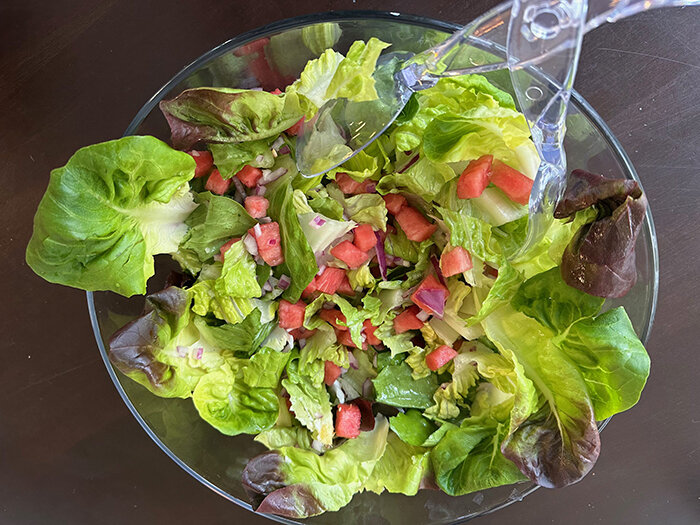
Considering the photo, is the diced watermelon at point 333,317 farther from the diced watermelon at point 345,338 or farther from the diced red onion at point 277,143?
the diced red onion at point 277,143

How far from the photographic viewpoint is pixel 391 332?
114cm

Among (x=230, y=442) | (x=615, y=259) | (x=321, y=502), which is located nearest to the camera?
(x=615, y=259)

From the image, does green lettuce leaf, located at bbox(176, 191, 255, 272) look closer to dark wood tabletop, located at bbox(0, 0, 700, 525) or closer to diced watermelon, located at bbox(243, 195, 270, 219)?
diced watermelon, located at bbox(243, 195, 270, 219)

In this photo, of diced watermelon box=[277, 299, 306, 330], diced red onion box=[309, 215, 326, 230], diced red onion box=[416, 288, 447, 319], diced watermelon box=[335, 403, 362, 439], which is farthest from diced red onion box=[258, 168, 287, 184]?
diced watermelon box=[335, 403, 362, 439]

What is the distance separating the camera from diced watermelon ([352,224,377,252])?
1.07m

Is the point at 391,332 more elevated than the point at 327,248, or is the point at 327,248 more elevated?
the point at 327,248

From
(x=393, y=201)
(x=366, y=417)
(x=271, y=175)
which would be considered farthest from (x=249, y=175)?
(x=366, y=417)

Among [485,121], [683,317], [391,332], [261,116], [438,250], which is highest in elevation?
[261,116]

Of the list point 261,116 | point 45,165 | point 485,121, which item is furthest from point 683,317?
point 45,165

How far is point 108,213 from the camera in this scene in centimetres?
91

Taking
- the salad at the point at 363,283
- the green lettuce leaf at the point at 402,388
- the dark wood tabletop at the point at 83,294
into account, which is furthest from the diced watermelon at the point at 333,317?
the dark wood tabletop at the point at 83,294

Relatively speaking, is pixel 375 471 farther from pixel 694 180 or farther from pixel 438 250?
pixel 694 180

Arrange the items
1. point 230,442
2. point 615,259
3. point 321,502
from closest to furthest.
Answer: point 615,259 → point 321,502 → point 230,442

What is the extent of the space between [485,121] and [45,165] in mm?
819
